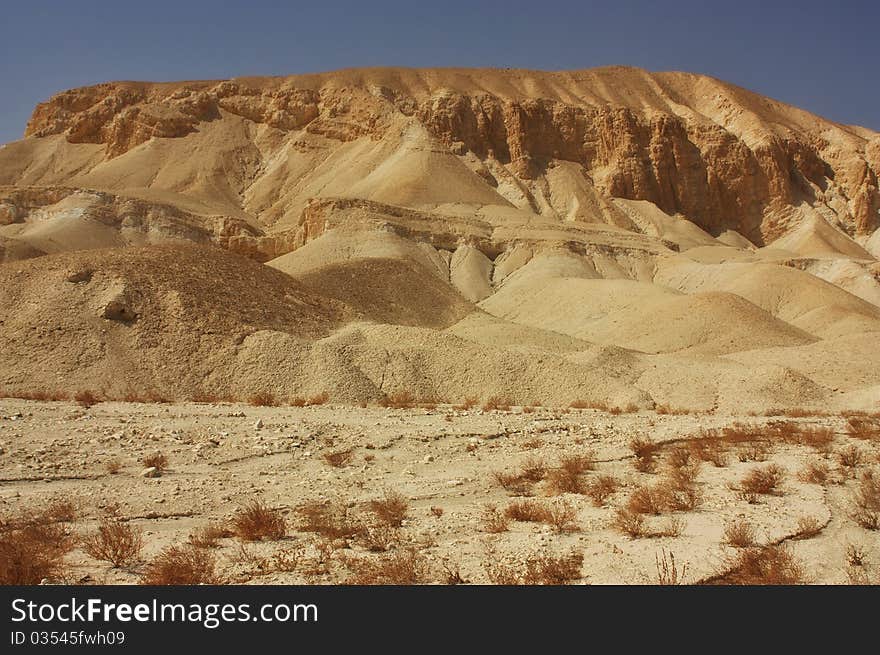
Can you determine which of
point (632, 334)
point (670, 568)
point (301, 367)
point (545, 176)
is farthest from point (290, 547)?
point (545, 176)

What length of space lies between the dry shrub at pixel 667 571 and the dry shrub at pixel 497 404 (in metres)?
10.0

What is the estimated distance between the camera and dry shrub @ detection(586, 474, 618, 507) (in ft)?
25.0

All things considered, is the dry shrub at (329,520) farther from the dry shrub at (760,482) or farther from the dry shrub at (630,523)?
the dry shrub at (760,482)

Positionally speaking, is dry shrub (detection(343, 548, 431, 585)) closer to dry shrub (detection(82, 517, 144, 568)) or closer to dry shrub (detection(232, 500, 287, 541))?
dry shrub (detection(232, 500, 287, 541))

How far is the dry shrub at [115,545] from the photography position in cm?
562

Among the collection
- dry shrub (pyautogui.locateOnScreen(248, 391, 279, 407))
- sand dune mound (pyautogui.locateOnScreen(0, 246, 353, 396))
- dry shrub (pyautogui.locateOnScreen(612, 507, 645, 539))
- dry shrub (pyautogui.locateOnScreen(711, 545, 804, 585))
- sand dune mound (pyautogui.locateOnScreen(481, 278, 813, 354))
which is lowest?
dry shrub (pyautogui.locateOnScreen(711, 545, 804, 585))

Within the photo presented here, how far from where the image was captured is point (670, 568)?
17.8 feet

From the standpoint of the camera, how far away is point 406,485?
28.3 feet

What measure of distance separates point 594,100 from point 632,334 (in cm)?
6330

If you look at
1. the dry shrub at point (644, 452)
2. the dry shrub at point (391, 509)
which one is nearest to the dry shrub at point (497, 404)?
the dry shrub at point (644, 452)

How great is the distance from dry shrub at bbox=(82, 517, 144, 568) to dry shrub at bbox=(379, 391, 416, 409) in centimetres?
1063

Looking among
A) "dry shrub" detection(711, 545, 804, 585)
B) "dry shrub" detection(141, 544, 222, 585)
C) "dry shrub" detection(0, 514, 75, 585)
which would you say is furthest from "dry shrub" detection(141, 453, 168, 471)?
"dry shrub" detection(711, 545, 804, 585)

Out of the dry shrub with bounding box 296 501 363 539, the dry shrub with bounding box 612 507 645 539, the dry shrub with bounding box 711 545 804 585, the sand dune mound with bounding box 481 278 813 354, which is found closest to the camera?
the dry shrub with bounding box 711 545 804 585

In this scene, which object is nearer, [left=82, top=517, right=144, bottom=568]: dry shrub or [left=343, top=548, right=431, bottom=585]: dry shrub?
[left=343, top=548, right=431, bottom=585]: dry shrub
